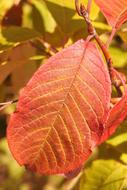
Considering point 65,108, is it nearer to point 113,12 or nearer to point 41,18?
point 113,12

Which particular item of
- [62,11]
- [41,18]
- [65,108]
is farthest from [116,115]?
[41,18]

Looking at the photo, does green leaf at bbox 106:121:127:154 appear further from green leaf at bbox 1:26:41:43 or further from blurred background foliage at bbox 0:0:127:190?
green leaf at bbox 1:26:41:43

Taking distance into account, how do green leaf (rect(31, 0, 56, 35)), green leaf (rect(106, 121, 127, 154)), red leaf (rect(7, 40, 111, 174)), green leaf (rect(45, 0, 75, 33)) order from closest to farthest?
1. red leaf (rect(7, 40, 111, 174))
2. green leaf (rect(45, 0, 75, 33))
3. green leaf (rect(106, 121, 127, 154))
4. green leaf (rect(31, 0, 56, 35))

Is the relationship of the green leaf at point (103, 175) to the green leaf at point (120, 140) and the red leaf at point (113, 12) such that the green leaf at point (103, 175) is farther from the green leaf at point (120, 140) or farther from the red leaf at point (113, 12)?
the red leaf at point (113, 12)

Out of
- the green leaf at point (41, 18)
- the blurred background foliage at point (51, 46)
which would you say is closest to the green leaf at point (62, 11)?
the blurred background foliage at point (51, 46)

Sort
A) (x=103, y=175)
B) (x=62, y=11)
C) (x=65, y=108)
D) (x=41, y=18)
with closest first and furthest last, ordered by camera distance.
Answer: (x=65, y=108)
(x=62, y=11)
(x=103, y=175)
(x=41, y=18)

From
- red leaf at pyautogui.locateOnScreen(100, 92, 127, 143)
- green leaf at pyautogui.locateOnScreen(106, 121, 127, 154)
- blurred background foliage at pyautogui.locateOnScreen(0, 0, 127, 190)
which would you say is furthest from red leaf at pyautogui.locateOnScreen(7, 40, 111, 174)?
green leaf at pyautogui.locateOnScreen(106, 121, 127, 154)
